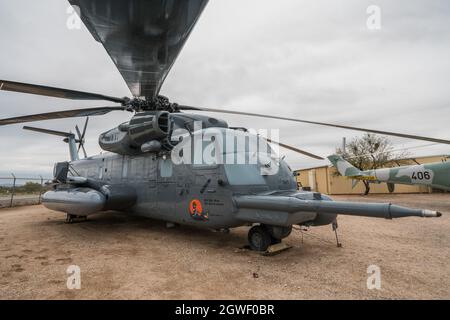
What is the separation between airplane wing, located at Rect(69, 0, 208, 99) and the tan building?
24.2 meters

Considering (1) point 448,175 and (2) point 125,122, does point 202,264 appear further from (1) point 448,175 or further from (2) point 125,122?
(1) point 448,175

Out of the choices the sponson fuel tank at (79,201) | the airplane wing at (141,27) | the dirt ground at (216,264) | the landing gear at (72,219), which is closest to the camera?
the airplane wing at (141,27)

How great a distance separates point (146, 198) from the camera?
727 cm

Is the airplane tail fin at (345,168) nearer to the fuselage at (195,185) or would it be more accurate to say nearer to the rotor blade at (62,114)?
the fuselage at (195,185)

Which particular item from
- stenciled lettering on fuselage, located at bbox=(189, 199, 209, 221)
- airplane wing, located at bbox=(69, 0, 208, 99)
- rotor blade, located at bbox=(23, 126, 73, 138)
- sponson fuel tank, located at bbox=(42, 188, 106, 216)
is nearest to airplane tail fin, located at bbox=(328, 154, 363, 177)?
stenciled lettering on fuselage, located at bbox=(189, 199, 209, 221)

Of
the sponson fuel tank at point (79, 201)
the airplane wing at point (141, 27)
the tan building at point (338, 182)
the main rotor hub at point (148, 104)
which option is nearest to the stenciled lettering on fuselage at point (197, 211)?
the main rotor hub at point (148, 104)

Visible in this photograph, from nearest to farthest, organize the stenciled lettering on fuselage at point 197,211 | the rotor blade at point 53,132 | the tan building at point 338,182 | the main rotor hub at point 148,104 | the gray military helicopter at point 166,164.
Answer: the gray military helicopter at point 166,164 < the stenciled lettering on fuselage at point 197,211 < the main rotor hub at point 148,104 < the rotor blade at point 53,132 < the tan building at point 338,182

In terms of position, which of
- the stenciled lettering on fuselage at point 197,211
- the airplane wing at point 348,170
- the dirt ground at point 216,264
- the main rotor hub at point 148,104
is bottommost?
the dirt ground at point 216,264

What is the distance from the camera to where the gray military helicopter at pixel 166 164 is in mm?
2156

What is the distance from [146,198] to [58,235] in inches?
104

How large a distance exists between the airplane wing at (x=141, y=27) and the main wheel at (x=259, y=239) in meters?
3.67

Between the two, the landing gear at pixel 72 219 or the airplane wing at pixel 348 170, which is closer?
the landing gear at pixel 72 219

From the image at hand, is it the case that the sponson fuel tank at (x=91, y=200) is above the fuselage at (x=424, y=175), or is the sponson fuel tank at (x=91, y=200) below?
below
